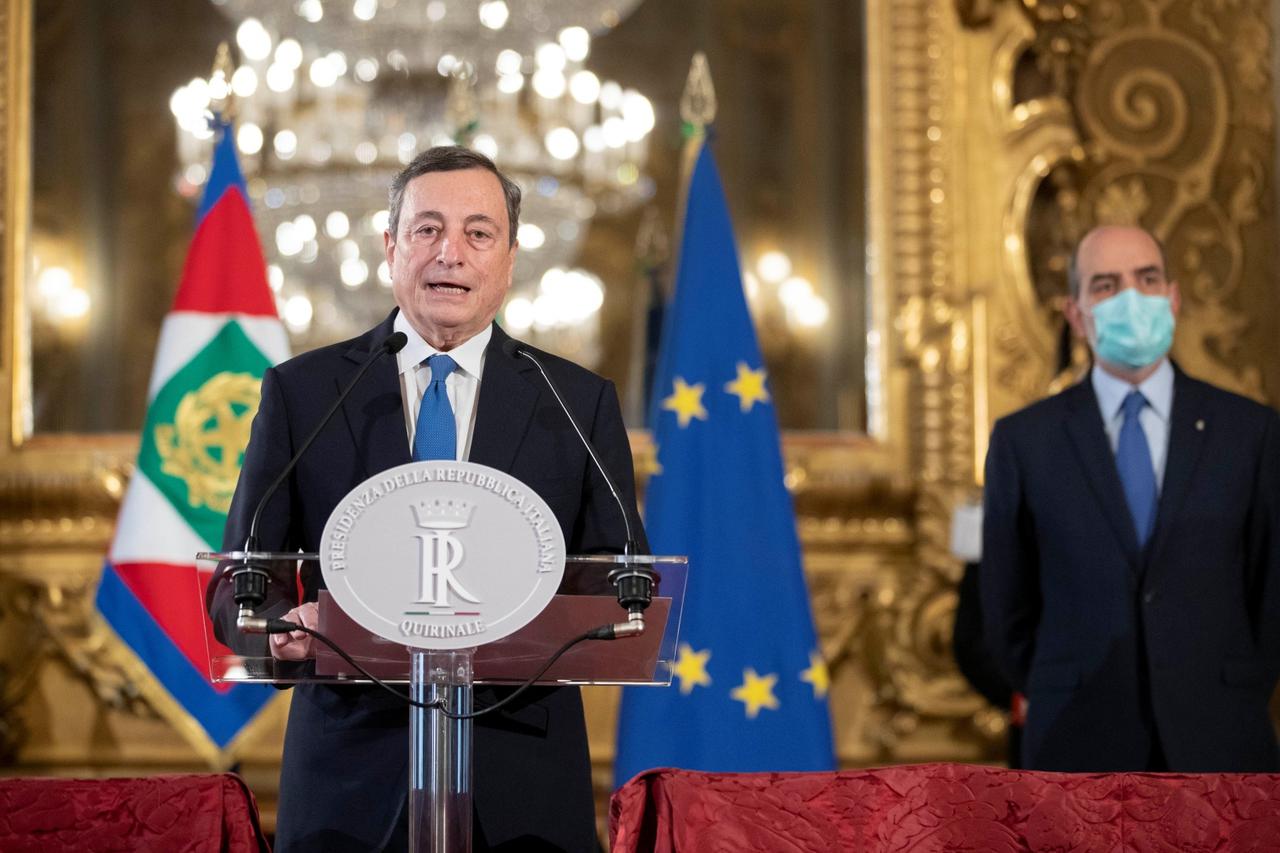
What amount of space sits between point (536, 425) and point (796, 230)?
2775mm

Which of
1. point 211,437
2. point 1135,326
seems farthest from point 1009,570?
point 211,437

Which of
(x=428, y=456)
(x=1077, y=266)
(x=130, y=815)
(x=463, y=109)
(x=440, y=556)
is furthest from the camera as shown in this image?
(x=463, y=109)

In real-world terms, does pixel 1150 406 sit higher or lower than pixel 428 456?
higher

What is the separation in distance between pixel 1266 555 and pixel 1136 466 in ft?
0.87

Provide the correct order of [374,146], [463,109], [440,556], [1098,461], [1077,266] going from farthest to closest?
[374,146]
[463,109]
[1077,266]
[1098,461]
[440,556]

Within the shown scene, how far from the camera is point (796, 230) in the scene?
14.8 feet

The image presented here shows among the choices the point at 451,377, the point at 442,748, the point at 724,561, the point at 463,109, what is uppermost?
the point at 463,109

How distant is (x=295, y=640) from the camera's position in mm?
1516

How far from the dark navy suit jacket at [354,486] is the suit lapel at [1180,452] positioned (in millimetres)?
1218

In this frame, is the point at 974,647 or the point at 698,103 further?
the point at 698,103

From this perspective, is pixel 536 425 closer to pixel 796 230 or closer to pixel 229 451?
pixel 229 451

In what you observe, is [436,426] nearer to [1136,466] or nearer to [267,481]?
[267,481]

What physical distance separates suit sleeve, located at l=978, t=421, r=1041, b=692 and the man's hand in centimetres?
166

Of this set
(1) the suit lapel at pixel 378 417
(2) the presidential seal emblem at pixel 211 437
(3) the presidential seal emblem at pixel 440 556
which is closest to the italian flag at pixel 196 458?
(2) the presidential seal emblem at pixel 211 437
